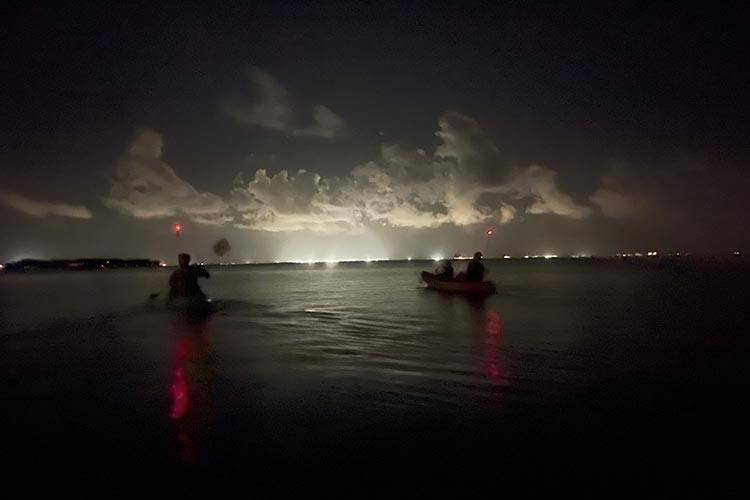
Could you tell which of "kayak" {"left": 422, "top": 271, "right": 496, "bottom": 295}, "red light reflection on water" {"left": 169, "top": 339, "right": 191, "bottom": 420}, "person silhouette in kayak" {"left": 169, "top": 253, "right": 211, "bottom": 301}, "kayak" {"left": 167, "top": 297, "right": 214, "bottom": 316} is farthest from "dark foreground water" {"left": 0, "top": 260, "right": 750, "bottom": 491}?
"kayak" {"left": 422, "top": 271, "right": 496, "bottom": 295}

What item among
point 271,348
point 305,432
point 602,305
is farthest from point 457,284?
point 305,432

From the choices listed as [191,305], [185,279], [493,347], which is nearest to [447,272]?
[191,305]

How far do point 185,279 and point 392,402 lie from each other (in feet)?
73.8

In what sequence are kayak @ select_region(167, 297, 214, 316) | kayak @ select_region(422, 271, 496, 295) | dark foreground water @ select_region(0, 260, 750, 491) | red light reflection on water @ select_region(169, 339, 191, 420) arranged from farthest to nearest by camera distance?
kayak @ select_region(422, 271, 496, 295)
kayak @ select_region(167, 297, 214, 316)
red light reflection on water @ select_region(169, 339, 191, 420)
dark foreground water @ select_region(0, 260, 750, 491)

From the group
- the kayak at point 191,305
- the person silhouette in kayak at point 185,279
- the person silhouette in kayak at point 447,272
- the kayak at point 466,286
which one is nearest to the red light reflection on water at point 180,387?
the person silhouette in kayak at point 185,279

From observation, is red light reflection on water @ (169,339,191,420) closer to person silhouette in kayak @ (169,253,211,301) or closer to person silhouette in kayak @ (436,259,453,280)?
person silhouette in kayak @ (169,253,211,301)

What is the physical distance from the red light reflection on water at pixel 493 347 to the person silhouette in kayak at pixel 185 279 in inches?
657

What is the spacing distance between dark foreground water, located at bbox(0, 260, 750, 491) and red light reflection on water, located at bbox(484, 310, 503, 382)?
0.50ft

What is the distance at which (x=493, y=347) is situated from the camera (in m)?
17.8

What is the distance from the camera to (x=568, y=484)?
7.04 metres

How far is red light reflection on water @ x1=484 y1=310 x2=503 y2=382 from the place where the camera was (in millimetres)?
13535

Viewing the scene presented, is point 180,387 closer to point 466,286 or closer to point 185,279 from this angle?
point 185,279

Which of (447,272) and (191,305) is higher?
(447,272)

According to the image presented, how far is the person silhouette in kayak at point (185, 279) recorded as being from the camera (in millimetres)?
28344
